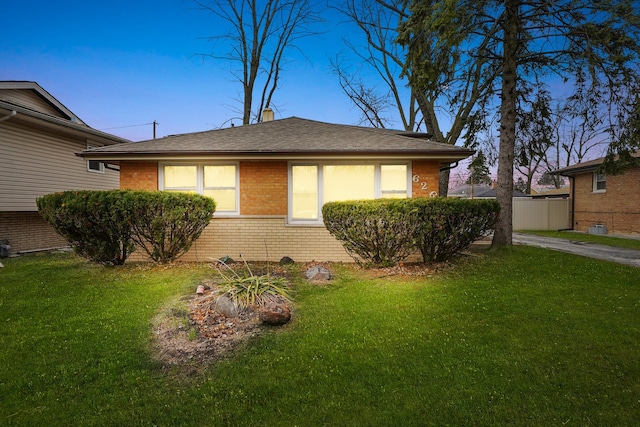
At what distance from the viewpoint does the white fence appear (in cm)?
1825

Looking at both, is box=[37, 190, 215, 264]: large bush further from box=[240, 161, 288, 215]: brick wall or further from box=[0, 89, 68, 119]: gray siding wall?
box=[0, 89, 68, 119]: gray siding wall

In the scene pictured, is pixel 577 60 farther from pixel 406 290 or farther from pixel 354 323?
pixel 354 323

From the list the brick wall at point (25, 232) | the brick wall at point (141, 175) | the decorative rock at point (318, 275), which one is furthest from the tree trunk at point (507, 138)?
the brick wall at point (25, 232)

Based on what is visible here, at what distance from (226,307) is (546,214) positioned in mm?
20840

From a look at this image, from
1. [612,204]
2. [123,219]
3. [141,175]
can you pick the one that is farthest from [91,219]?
[612,204]

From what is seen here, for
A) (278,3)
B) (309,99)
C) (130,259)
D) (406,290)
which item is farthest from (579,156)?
(130,259)

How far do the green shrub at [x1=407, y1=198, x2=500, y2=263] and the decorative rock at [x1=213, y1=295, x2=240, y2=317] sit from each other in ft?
12.3

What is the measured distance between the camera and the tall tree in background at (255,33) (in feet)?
58.7

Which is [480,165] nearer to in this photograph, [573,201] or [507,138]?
[507,138]

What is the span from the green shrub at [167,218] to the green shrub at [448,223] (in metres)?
4.81

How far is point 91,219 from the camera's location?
6492 mm

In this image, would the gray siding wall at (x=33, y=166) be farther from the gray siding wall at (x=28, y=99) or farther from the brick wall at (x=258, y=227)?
the brick wall at (x=258, y=227)

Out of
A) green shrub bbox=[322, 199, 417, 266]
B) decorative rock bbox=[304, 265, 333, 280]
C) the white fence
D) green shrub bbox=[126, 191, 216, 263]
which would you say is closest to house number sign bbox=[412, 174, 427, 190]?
green shrub bbox=[322, 199, 417, 266]

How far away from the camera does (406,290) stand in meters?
5.50
